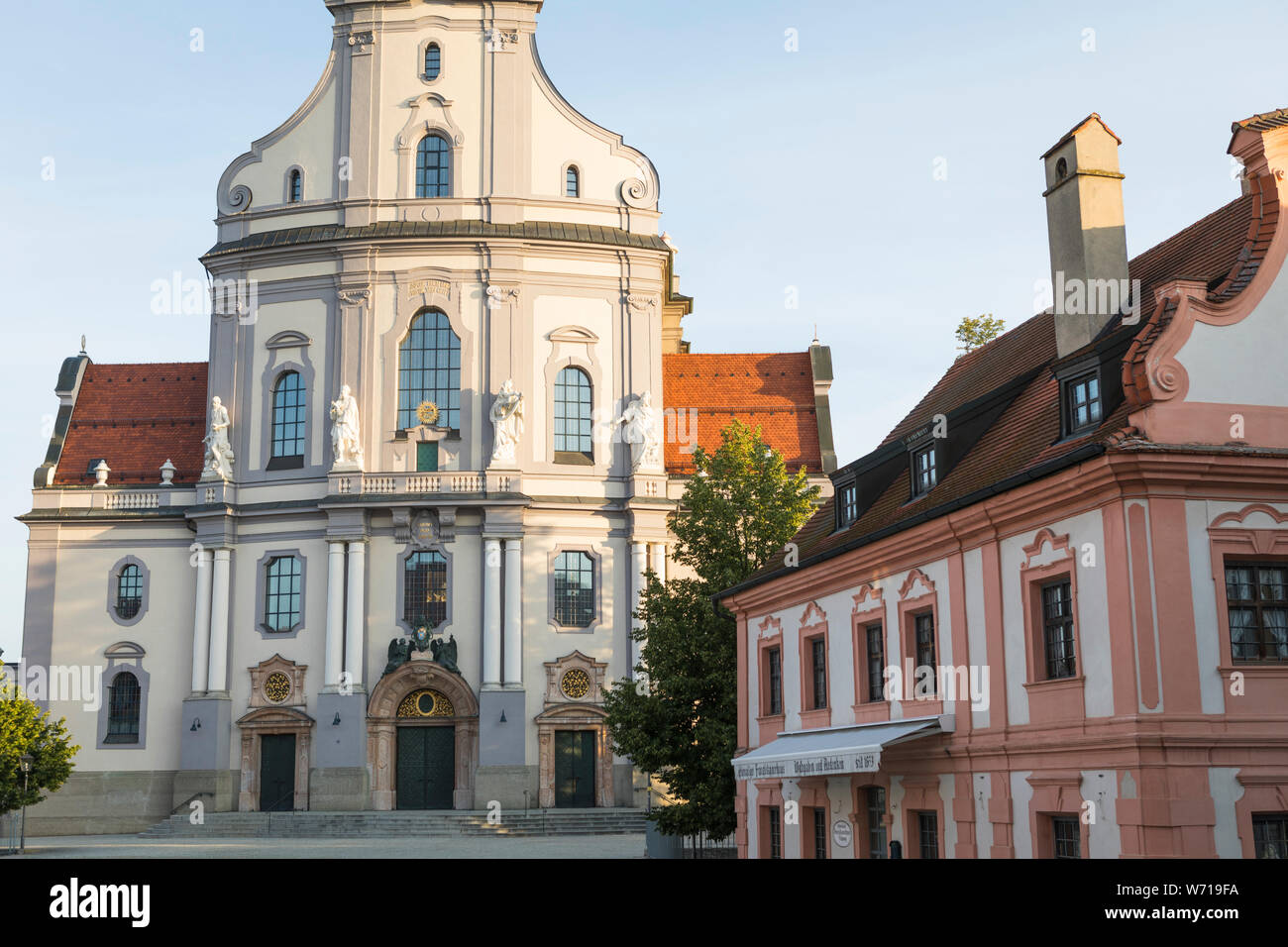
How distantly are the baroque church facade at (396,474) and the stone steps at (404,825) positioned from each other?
1743 mm

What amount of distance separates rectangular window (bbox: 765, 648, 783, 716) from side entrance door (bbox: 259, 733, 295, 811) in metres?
25.4

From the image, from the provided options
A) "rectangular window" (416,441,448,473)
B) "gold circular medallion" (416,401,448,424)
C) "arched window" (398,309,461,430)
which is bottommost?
"rectangular window" (416,441,448,473)

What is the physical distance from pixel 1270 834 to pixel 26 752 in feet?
116

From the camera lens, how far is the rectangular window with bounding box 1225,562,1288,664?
17109 millimetres

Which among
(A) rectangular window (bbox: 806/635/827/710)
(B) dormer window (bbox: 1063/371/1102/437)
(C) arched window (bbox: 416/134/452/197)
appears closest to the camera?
(B) dormer window (bbox: 1063/371/1102/437)

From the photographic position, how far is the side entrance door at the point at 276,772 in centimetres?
4928

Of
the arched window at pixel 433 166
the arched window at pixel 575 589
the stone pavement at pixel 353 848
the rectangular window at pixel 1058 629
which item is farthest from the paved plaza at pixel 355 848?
the arched window at pixel 433 166

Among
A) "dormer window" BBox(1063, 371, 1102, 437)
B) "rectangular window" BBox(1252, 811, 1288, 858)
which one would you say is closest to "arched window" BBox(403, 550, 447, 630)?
"dormer window" BBox(1063, 371, 1102, 437)

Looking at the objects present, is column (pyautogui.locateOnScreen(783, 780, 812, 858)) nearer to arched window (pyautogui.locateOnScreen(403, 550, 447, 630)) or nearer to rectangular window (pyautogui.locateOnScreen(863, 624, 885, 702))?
rectangular window (pyautogui.locateOnScreen(863, 624, 885, 702))

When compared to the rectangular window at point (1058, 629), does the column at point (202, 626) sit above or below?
above

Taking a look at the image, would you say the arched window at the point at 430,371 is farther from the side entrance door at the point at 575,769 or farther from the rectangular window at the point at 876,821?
the rectangular window at the point at 876,821

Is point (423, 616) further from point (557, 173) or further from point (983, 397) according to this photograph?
point (983, 397)

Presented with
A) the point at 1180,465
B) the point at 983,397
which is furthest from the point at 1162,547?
the point at 983,397

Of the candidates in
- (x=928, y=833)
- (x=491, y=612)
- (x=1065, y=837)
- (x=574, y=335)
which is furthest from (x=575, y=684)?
(x=1065, y=837)
